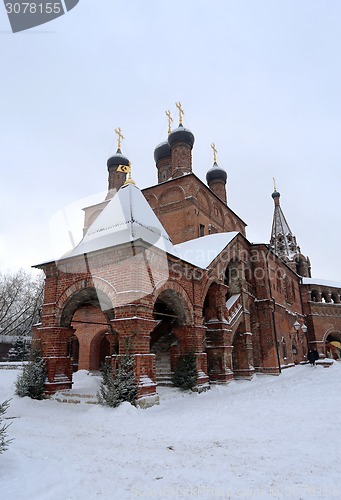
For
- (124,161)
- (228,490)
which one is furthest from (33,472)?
(124,161)

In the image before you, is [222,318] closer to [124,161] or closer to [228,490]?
[228,490]

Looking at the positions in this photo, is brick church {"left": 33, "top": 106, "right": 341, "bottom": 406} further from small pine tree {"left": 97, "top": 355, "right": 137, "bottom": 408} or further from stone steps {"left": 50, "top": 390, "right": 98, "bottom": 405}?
stone steps {"left": 50, "top": 390, "right": 98, "bottom": 405}

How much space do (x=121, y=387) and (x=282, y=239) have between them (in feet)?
92.2

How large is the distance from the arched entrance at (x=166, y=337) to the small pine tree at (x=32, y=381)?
3.58m

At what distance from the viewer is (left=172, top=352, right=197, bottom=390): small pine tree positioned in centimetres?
1017

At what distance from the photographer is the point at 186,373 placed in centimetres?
1027

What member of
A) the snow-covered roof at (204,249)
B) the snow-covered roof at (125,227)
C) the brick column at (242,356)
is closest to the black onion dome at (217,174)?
the snow-covered roof at (204,249)

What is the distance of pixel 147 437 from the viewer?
5.71 meters

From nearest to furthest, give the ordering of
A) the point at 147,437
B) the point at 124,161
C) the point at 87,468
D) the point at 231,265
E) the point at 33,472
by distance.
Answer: the point at 33,472
the point at 87,468
the point at 147,437
the point at 231,265
the point at 124,161

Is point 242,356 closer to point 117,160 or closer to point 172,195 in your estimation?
point 172,195

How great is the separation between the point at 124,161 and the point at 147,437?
2062 cm

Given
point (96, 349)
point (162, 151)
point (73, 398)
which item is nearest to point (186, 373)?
point (73, 398)

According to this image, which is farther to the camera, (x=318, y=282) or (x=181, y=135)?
(x=318, y=282)

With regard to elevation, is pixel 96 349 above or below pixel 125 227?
below
